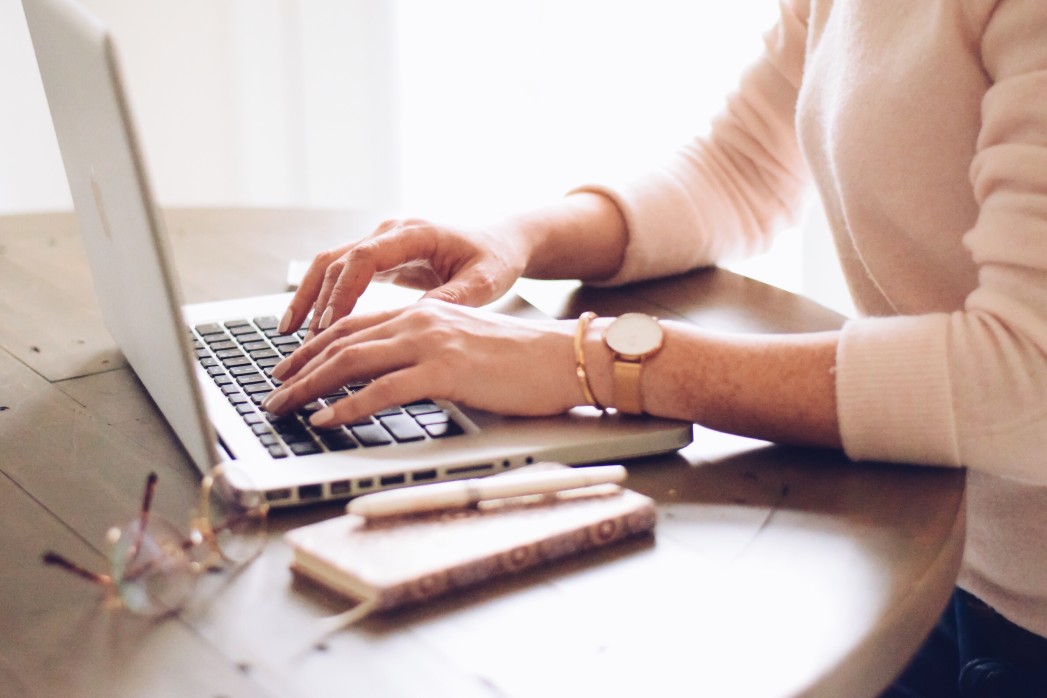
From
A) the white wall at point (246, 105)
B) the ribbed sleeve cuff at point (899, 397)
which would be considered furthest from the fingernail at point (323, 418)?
the white wall at point (246, 105)

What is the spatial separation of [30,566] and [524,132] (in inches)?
77.0

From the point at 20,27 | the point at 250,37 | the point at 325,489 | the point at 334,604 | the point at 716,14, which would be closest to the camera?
the point at 334,604

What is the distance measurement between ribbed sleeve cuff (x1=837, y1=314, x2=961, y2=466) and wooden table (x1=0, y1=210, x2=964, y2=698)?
0.02 m

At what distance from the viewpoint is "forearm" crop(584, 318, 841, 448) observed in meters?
0.82

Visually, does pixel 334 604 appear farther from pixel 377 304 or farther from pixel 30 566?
pixel 377 304

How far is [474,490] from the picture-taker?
664 millimetres

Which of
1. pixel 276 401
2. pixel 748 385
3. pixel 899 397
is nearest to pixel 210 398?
pixel 276 401

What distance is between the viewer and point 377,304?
1.12 metres

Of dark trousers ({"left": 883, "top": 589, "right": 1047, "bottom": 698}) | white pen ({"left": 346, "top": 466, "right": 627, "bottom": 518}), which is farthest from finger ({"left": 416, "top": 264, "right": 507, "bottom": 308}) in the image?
dark trousers ({"left": 883, "top": 589, "right": 1047, "bottom": 698})

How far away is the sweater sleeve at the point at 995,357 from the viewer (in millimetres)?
790

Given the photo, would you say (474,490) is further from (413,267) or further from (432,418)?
(413,267)

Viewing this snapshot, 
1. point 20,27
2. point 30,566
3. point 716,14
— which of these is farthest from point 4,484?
point 20,27

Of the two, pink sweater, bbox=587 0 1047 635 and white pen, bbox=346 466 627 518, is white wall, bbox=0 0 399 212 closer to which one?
pink sweater, bbox=587 0 1047 635

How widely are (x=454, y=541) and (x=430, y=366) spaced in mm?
221
